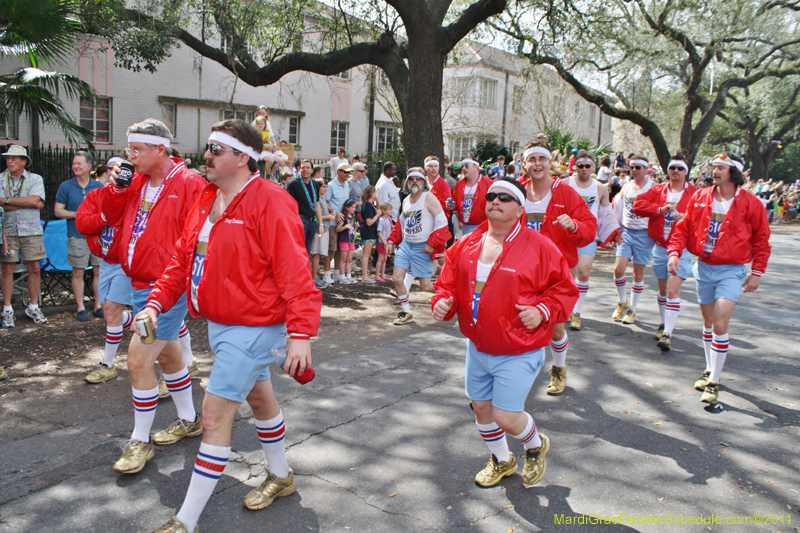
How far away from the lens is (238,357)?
10.3 ft

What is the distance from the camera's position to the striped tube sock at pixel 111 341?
521 cm

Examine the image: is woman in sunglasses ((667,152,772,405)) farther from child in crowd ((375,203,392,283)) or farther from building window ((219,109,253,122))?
building window ((219,109,253,122))

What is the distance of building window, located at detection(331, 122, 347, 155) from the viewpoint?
2761cm

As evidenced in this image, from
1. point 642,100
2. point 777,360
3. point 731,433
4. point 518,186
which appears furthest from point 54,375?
point 642,100

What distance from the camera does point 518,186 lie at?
12.6 feet

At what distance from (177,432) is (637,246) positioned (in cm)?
656

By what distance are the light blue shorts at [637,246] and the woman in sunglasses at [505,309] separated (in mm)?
5289

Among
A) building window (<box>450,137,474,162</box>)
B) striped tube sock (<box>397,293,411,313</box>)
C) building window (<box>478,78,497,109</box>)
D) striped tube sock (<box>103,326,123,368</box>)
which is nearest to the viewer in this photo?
striped tube sock (<box>103,326,123,368</box>)

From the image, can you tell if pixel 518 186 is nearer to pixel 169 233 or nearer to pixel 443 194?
pixel 169 233

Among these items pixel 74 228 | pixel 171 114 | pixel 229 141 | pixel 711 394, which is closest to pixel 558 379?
pixel 711 394

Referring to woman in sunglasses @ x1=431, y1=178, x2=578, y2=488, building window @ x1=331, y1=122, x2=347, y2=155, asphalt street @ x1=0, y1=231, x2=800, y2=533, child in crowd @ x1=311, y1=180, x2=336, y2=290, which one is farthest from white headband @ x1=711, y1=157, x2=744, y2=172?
building window @ x1=331, y1=122, x2=347, y2=155

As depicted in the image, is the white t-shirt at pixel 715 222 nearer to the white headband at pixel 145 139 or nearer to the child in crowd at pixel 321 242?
the white headband at pixel 145 139

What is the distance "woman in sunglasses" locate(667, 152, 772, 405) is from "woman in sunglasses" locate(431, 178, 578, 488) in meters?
2.62

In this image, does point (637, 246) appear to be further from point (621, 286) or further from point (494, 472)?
point (494, 472)
